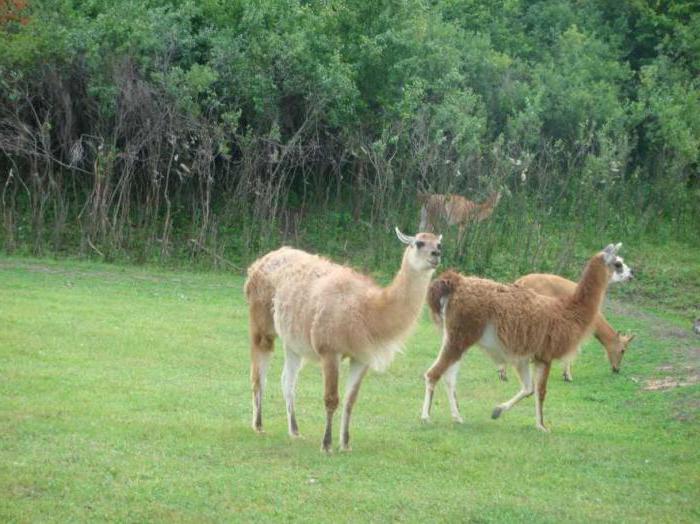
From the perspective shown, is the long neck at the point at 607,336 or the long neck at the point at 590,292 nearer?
the long neck at the point at 590,292

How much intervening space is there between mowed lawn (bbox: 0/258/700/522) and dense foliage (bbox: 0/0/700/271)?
20.6 ft

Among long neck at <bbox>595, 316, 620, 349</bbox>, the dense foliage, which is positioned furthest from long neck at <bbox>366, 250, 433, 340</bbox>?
the dense foliage

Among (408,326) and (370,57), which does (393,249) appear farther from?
(408,326)

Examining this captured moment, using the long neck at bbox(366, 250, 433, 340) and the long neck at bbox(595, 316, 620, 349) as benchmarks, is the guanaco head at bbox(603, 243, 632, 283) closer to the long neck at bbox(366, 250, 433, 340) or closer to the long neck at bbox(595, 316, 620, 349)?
the long neck at bbox(595, 316, 620, 349)

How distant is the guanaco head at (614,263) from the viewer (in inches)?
482

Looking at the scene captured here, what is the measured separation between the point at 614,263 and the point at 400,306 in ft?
14.4

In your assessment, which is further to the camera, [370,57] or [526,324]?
[370,57]

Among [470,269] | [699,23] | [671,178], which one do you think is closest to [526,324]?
[470,269]

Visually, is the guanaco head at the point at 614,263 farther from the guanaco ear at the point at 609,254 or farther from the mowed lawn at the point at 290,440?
the mowed lawn at the point at 290,440

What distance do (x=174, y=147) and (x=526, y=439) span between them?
523 inches

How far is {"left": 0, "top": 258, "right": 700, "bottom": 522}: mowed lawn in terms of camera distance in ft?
→ 25.5

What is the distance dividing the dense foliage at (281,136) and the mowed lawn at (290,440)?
20.6ft

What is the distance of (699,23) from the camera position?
29609mm

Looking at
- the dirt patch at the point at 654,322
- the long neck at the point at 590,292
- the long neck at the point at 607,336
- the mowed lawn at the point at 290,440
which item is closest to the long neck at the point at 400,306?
the mowed lawn at the point at 290,440
